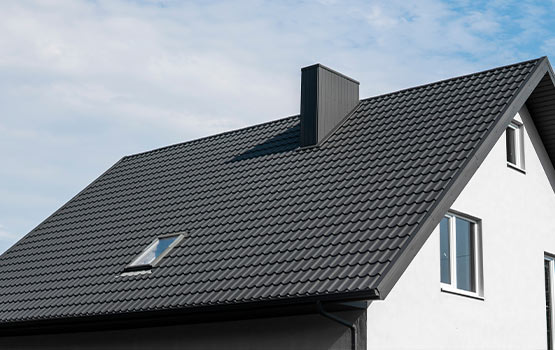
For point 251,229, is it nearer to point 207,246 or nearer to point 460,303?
point 207,246

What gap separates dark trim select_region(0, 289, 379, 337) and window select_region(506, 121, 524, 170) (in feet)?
18.1

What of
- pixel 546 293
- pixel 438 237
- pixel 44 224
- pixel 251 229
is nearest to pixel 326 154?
pixel 251 229

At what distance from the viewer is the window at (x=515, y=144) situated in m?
15.1

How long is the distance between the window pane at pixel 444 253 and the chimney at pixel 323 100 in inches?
144

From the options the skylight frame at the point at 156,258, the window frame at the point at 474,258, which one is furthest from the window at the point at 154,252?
the window frame at the point at 474,258

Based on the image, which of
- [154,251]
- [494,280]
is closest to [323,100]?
[154,251]

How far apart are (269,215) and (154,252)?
7.04 ft

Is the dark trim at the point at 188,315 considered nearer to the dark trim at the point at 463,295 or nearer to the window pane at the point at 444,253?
the dark trim at the point at 463,295

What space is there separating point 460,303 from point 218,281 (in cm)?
347

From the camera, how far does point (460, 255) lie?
13156mm

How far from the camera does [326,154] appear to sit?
50.1 feet

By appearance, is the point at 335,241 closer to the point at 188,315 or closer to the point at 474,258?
the point at 188,315

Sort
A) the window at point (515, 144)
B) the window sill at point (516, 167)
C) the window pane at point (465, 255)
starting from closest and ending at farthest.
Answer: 1. the window pane at point (465, 255)
2. the window sill at point (516, 167)
3. the window at point (515, 144)

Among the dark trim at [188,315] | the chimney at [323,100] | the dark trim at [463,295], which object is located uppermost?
the chimney at [323,100]
